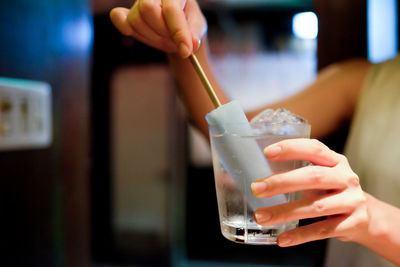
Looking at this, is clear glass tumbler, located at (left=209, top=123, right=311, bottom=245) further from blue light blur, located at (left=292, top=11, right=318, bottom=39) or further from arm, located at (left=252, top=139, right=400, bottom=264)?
blue light blur, located at (left=292, top=11, right=318, bottom=39)

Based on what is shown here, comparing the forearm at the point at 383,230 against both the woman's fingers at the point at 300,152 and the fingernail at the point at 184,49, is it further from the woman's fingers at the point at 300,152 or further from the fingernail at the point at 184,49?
the fingernail at the point at 184,49

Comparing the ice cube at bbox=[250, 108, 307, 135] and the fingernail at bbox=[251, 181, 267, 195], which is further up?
the ice cube at bbox=[250, 108, 307, 135]

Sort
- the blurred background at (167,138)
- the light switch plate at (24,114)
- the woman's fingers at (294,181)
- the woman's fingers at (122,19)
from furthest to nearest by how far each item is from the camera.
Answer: the blurred background at (167,138), the light switch plate at (24,114), the woman's fingers at (122,19), the woman's fingers at (294,181)

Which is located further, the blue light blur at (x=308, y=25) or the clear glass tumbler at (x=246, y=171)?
the blue light blur at (x=308, y=25)

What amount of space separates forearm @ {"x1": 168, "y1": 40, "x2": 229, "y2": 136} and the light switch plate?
0.34 metres

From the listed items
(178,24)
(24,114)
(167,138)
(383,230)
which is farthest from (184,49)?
(167,138)

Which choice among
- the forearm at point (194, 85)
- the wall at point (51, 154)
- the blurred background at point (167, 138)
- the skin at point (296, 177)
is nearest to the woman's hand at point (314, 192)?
the skin at point (296, 177)

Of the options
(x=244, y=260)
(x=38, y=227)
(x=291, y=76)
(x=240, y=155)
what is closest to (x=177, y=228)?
(x=244, y=260)

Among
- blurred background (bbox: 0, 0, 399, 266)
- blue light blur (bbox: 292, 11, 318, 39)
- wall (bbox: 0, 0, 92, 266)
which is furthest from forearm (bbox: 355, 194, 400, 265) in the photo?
blurred background (bbox: 0, 0, 399, 266)

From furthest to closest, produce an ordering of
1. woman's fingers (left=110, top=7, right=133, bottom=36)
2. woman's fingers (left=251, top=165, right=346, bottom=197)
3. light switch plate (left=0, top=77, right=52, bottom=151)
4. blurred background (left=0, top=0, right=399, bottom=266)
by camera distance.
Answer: blurred background (left=0, top=0, right=399, bottom=266) → light switch plate (left=0, top=77, right=52, bottom=151) → woman's fingers (left=110, top=7, right=133, bottom=36) → woman's fingers (left=251, top=165, right=346, bottom=197)

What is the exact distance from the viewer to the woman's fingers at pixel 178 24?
0.38 metres

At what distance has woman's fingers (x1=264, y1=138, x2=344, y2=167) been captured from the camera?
0.32m

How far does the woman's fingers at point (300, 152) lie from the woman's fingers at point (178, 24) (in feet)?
0.47

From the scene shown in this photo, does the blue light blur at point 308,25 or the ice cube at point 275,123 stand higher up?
the blue light blur at point 308,25
